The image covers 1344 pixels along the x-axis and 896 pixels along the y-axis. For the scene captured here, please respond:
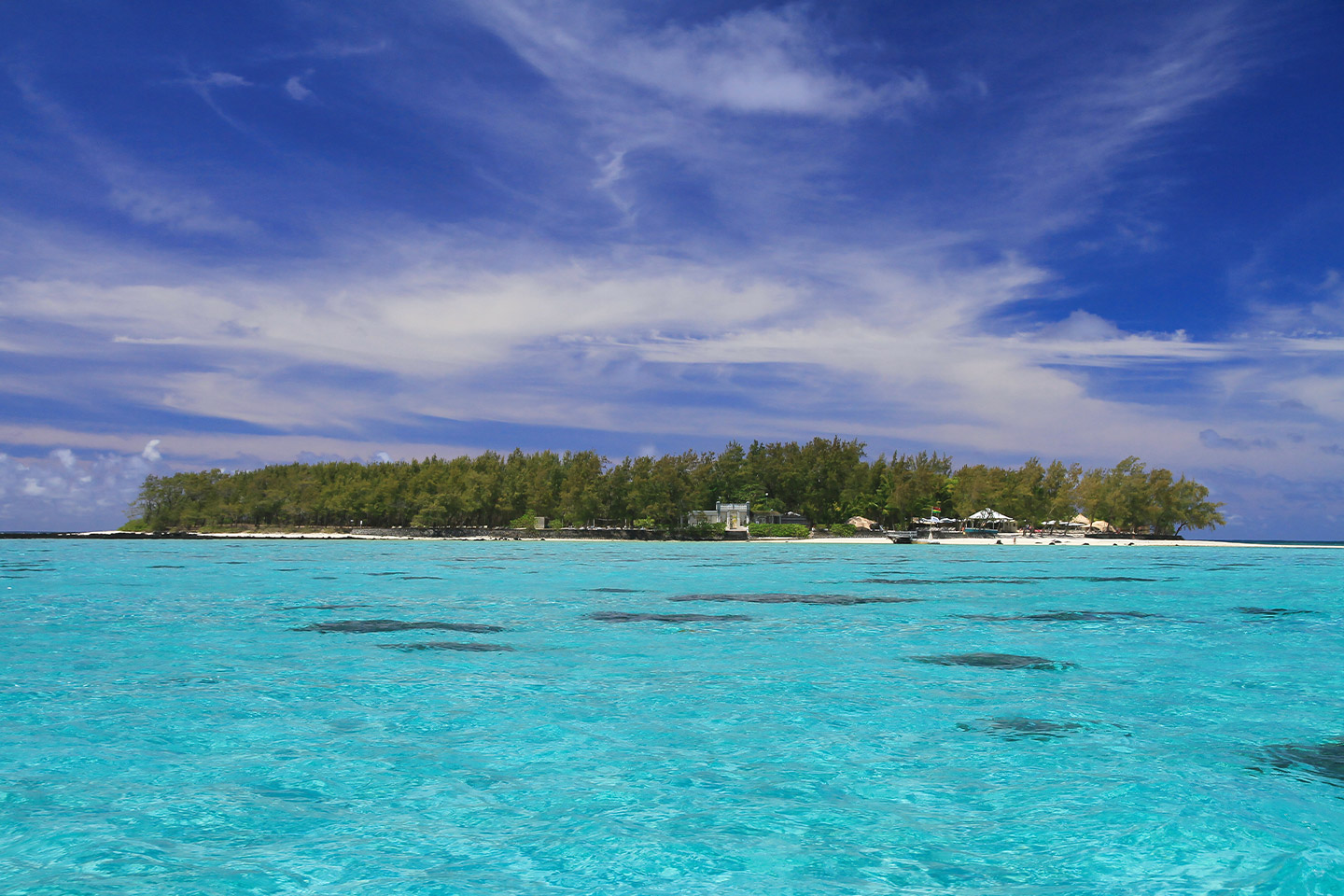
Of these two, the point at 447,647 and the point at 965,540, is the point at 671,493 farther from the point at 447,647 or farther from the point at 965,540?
the point at 447,647

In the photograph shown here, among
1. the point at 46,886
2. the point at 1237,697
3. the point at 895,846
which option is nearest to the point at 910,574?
the point at 1237,697

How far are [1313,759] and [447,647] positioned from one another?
1200cm

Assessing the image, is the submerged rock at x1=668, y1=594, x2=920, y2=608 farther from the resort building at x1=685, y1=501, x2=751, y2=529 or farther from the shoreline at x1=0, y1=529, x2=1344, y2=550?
the resort building at x1=685, y1=501, x2=751, y2=529

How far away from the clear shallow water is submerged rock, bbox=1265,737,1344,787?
0.06 metres

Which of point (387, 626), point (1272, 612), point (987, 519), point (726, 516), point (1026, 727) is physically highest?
point (987, 519)

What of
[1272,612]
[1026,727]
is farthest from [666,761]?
[1272,612]

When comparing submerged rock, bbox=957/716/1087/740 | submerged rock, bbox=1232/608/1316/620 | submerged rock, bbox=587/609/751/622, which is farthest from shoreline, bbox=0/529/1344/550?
submerged rock, bbox=957/716/1087/740

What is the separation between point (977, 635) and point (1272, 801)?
10.1 metres

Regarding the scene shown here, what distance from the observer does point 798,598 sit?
25.0 m

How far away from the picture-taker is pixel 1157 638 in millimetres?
16734

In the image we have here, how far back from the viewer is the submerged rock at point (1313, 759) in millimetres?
7668

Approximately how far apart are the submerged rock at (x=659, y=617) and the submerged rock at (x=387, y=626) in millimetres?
2754

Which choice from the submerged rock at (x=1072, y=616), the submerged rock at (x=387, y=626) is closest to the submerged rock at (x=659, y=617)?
the submerged rock at (x=387, y=626)

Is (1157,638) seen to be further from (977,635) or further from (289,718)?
(289,718)
